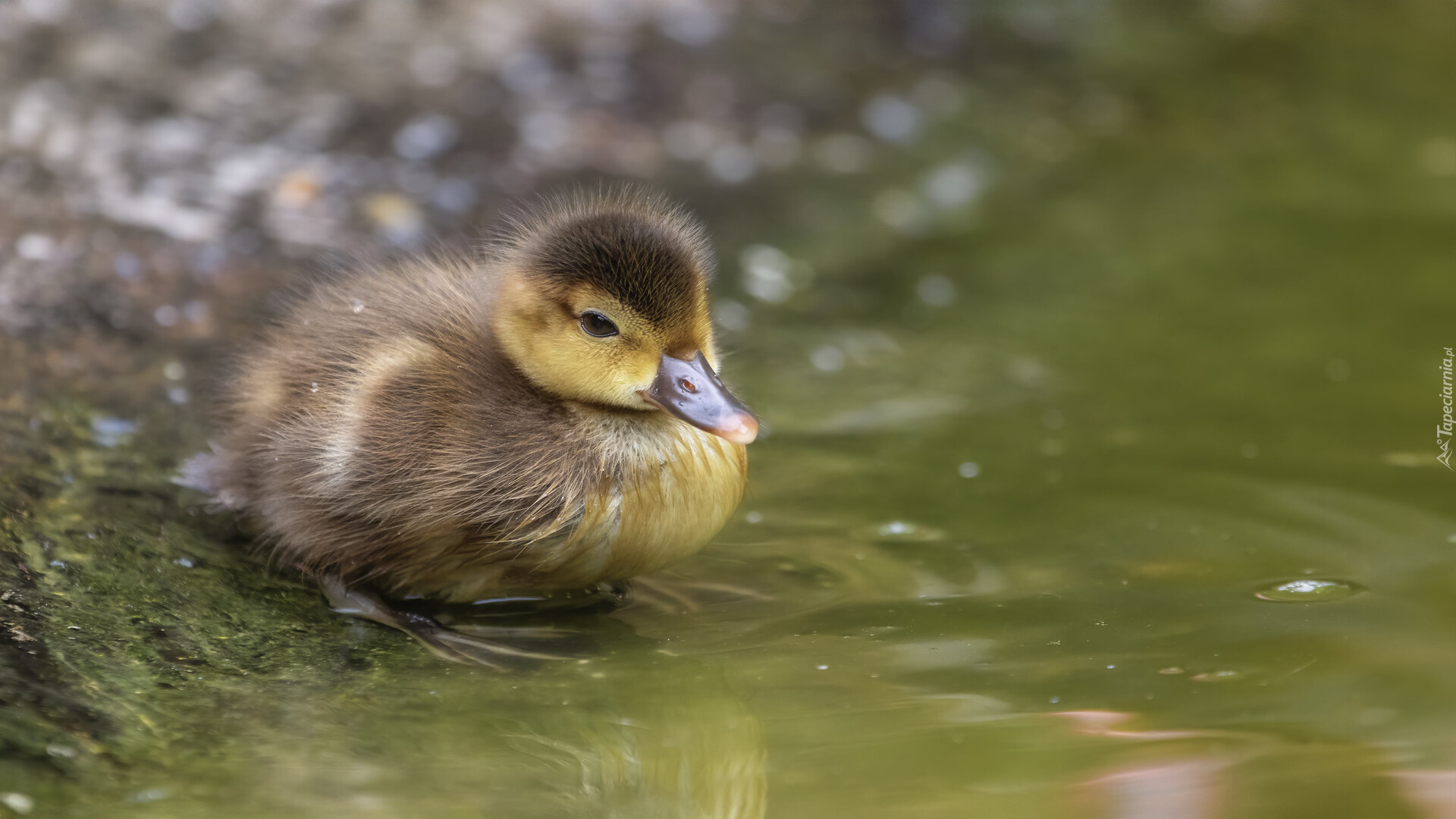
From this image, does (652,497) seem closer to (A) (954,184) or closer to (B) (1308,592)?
(B) (1308,592)

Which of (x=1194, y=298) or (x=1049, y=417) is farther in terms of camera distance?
(x=1194, y=298)

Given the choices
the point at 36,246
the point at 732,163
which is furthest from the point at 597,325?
the point at 732,163

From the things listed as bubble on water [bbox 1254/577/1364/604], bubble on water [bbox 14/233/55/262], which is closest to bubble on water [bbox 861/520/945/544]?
bubble on water [bbox 1254/577/1364/604]

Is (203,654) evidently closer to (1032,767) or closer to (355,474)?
(355,474)

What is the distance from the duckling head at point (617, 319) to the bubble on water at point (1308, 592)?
1.10 metres

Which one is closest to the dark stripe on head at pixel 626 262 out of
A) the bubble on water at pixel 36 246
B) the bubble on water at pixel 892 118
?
the bubble on water at pixel 36 246

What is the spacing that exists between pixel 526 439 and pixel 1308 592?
1.58 m

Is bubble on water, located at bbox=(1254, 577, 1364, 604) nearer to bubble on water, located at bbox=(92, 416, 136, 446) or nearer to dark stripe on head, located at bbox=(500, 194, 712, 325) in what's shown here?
dark stripe on head, located at bbox=(500, 194, 712, 325)

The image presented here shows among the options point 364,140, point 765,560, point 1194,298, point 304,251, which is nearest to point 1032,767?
point 765,560

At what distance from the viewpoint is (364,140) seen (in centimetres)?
561

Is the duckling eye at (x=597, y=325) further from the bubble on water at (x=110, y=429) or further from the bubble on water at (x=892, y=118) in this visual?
the bubble on water at (x=892, y=118)

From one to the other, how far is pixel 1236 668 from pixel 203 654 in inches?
71.6

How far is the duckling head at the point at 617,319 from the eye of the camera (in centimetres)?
275

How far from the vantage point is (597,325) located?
2.79m
